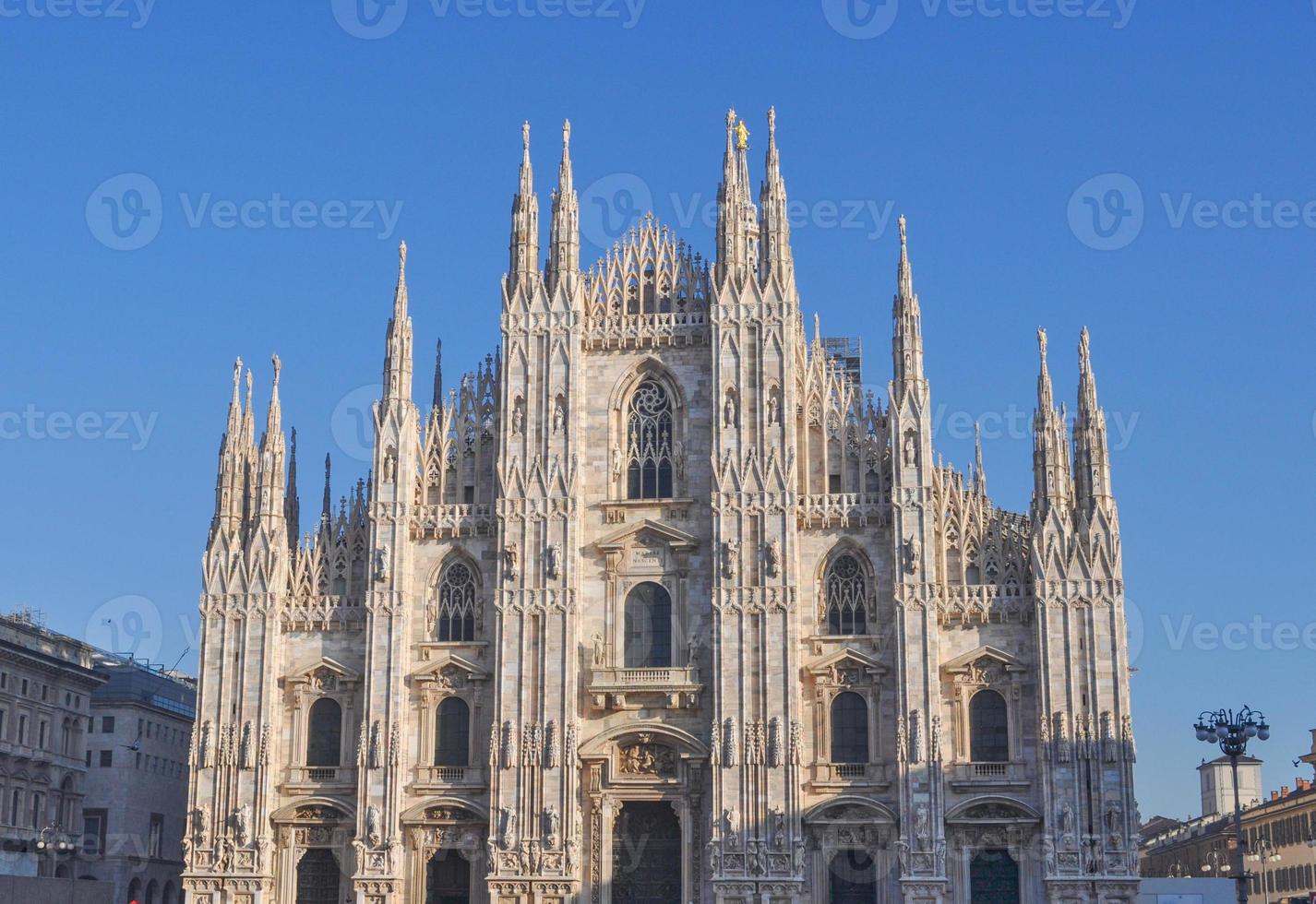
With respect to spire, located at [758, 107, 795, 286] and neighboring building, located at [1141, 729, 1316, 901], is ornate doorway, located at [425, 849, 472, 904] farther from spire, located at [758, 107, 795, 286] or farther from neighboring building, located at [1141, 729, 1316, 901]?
neighboring building, located at [1141, 729, 1316, 901]

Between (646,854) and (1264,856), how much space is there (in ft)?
155

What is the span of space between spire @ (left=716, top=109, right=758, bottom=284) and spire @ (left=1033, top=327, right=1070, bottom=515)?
10.6 meters

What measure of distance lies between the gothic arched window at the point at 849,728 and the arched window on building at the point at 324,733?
52.8ft

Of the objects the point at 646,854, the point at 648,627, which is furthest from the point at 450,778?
the point at 648,627

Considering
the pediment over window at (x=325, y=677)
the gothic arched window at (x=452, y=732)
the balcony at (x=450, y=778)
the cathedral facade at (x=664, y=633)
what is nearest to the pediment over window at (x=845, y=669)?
the cathedral facade at (x=664, y=633)

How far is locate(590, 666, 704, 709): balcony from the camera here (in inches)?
2153

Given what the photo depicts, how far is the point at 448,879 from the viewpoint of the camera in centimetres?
5550

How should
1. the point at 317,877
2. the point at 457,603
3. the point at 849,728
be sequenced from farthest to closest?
the point at 457,603 → the point at 317,877 → the point at 849,728

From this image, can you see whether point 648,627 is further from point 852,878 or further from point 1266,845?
point 1266,845

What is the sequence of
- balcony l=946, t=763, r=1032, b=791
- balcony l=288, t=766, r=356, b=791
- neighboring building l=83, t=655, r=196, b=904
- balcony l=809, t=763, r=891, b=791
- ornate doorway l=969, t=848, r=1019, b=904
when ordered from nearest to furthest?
ornate doorway l=969, t=848, r=1019, b=904 < balcony l=946, t=763, r=1032, b=791 < balcony l=809, t=763, r=891, b=791 < balcony l=288, t=766, r=356, b=791 < neighboring building l=83, t=655, r=196, b=904

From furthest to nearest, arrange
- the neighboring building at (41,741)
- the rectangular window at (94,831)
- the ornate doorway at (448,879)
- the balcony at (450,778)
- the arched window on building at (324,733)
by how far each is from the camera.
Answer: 1. the rectangular window at (94,831)
2. the neighboring building at (41,741)
3. the arched window on building at (324,733)
4. the balcony at (450,778)
5. the ornate doorway at (448,879)

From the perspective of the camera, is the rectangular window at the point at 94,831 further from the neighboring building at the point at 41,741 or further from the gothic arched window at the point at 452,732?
the gothic arched window at the point at 452,732

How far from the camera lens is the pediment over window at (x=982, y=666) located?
5394 cm

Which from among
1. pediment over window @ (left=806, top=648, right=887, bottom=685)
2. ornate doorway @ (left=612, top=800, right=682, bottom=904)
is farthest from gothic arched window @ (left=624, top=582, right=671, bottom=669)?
pediment over window @ (left=806, top=648, right=887, bottom=685)
